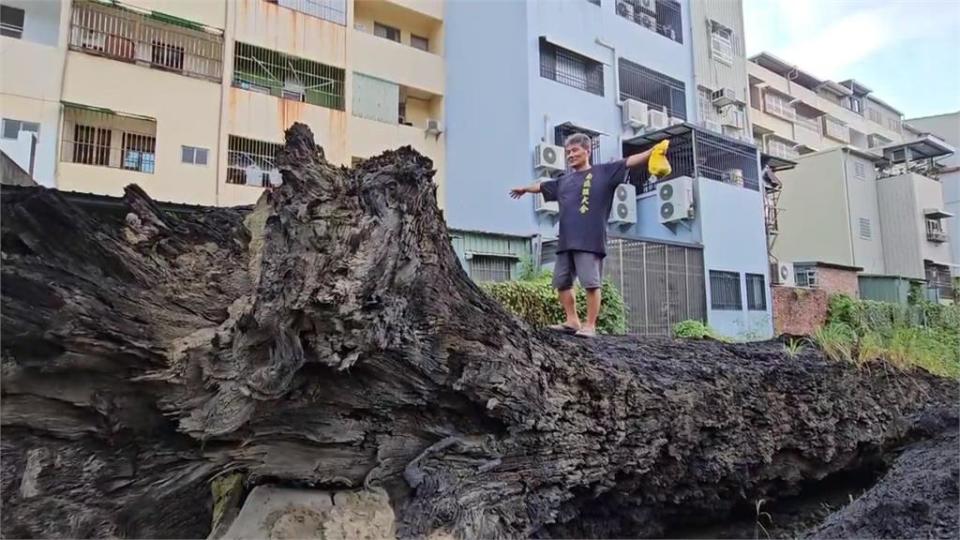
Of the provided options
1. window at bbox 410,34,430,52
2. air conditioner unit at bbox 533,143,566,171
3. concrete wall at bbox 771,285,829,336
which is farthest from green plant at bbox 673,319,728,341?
window at bbox 410,34,430,52

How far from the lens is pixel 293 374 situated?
6.80 ft

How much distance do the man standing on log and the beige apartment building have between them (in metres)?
7.72

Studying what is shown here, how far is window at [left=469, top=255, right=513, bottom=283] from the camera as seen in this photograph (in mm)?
11359

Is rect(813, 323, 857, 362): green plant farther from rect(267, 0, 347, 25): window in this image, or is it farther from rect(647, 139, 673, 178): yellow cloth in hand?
rect(267, 0, 347, 25): window

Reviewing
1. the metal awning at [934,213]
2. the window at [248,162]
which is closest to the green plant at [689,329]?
the window at [248,162]

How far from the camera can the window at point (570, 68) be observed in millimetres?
Result: 15258

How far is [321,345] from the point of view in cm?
208

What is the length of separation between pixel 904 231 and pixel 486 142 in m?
19.1

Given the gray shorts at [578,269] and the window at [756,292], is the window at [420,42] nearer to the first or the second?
the window at [756,292]

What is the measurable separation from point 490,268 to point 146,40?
879 cm

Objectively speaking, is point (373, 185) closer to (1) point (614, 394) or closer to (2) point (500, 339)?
(2) point (500, 339)

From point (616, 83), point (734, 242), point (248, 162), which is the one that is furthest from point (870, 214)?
point (248, 162)

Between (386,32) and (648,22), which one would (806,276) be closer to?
(648,22)

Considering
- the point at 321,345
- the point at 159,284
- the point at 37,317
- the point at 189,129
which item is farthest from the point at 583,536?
the point at 189,129
